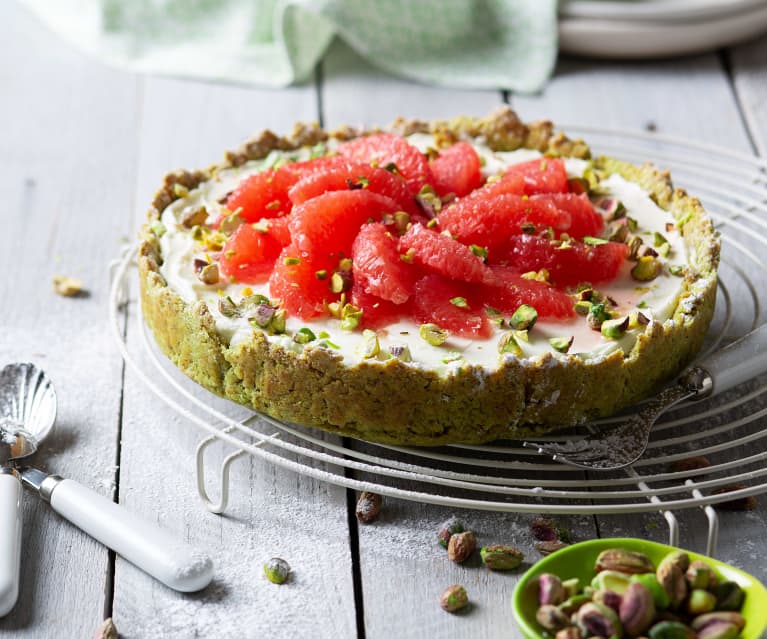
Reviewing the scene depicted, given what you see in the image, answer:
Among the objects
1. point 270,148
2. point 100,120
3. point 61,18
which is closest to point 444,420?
point 270,148

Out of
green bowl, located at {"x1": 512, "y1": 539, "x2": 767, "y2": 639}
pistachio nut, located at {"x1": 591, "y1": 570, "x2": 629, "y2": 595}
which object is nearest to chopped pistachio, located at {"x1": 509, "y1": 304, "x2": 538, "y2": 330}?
green bowl, located at {"x1": 512, "y1": 539, "x2": 767, "y2": 639}

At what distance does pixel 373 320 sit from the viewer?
2.57 meters

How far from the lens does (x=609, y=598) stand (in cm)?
197

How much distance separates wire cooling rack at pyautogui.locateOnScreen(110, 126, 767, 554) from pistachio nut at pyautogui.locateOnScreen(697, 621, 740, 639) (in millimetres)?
301

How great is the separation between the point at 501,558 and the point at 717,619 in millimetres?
489

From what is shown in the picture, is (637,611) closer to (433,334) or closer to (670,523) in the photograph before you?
(670,523)

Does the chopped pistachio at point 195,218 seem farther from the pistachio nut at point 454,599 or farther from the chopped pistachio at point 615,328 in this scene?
the pistachio nut at point 454,599

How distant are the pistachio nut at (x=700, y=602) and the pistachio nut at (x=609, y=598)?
13cm

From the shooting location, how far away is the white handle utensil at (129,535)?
2242 millimetres

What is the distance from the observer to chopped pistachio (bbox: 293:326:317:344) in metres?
2.48

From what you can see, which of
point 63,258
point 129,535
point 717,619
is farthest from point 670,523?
point 63,258

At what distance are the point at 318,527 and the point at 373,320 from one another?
482 mm

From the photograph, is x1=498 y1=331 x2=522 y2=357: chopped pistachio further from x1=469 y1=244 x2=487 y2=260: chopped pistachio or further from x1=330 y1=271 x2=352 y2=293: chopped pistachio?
x1=330 y1=271 x2=352 y2=293: chopped pistachio

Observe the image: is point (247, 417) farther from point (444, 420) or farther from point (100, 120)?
point (100, 120)
